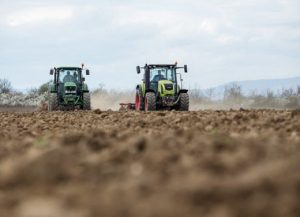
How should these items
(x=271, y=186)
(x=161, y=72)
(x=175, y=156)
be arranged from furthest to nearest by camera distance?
(x=161, y=72) < (x=175, y=156) < (x=271, y=186)

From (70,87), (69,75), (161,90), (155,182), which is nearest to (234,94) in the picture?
(69,75)

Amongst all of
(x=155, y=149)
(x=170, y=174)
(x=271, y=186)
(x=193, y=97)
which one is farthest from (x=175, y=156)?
(x=193, y=97)

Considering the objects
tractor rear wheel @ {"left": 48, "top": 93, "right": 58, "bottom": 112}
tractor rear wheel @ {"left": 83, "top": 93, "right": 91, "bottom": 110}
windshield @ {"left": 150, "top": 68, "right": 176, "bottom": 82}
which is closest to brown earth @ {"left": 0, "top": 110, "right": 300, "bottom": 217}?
windshield @ {"left": 150, "top": 68, "right": 176, "bottom": 82}

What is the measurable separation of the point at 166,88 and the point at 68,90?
5.77m

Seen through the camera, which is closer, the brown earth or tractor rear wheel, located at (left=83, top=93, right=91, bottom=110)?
the brown earth

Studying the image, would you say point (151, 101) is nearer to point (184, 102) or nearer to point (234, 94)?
point (184, 102)

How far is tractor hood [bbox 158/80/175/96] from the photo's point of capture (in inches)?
984

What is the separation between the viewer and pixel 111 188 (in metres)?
3.25

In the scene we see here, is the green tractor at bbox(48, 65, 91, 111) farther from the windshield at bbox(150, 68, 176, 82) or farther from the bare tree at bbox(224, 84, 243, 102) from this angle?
the bare tree at bbox(224, 84, 243, 102)

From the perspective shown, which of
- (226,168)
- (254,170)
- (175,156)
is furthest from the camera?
(175,156)

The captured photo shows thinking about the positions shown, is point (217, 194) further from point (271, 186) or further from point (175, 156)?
point (175, 156)

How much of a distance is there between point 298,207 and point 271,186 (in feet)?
0.61

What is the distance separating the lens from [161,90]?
2511 cm

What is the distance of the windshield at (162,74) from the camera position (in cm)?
2586
